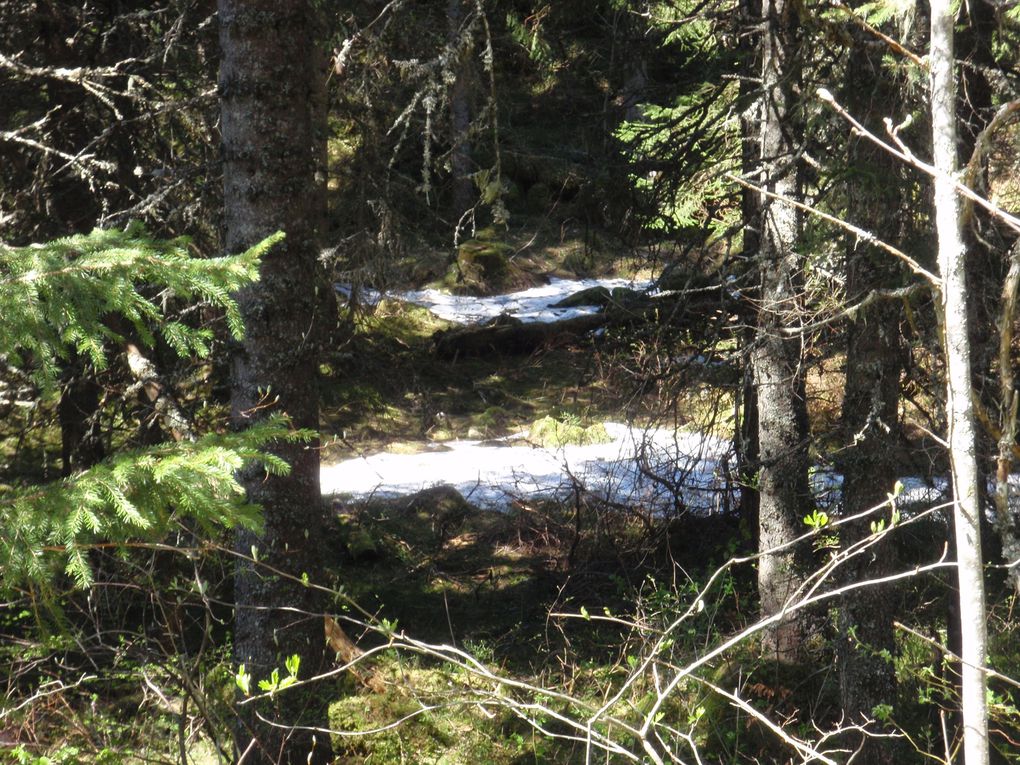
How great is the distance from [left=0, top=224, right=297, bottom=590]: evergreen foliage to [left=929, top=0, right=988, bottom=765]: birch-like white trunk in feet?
6.71

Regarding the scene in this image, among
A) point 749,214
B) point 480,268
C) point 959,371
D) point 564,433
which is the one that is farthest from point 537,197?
point 959,371

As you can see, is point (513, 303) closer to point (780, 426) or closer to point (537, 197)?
point (537, 197)

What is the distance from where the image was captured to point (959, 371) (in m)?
2.59

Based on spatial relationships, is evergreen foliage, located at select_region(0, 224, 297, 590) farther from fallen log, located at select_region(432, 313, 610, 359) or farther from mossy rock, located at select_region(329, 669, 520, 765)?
fallen log, located at select_region(432, 313, 610, 359)

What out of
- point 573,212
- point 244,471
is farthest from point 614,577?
point 244,471

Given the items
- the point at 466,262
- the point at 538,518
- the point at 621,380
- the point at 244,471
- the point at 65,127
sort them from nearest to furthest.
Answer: the point at 244,471, the point at 65,127, the point at 621,380, the point at 538,518, the point at 466,262

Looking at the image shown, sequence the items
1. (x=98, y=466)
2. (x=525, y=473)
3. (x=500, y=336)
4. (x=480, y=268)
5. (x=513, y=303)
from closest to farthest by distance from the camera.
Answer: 1. (x=98, y=466)
2. (x=525, y=473)
3. (x=500, y=336)
4. (x=513, y=303)
5. (x=480, y=268)

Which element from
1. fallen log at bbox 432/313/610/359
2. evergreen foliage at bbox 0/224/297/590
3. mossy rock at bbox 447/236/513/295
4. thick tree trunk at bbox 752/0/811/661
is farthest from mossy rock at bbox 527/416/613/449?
evergreen foliage at bbox 0/224/297/590

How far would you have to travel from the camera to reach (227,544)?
6.79m

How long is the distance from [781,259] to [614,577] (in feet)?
10.8

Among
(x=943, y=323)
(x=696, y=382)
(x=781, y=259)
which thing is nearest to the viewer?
(x=943, y=323)

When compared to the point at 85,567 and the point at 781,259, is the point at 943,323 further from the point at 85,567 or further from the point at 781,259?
the point at 781,259

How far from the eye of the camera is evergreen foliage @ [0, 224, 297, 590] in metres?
2.82

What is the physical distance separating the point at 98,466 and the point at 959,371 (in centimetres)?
264
